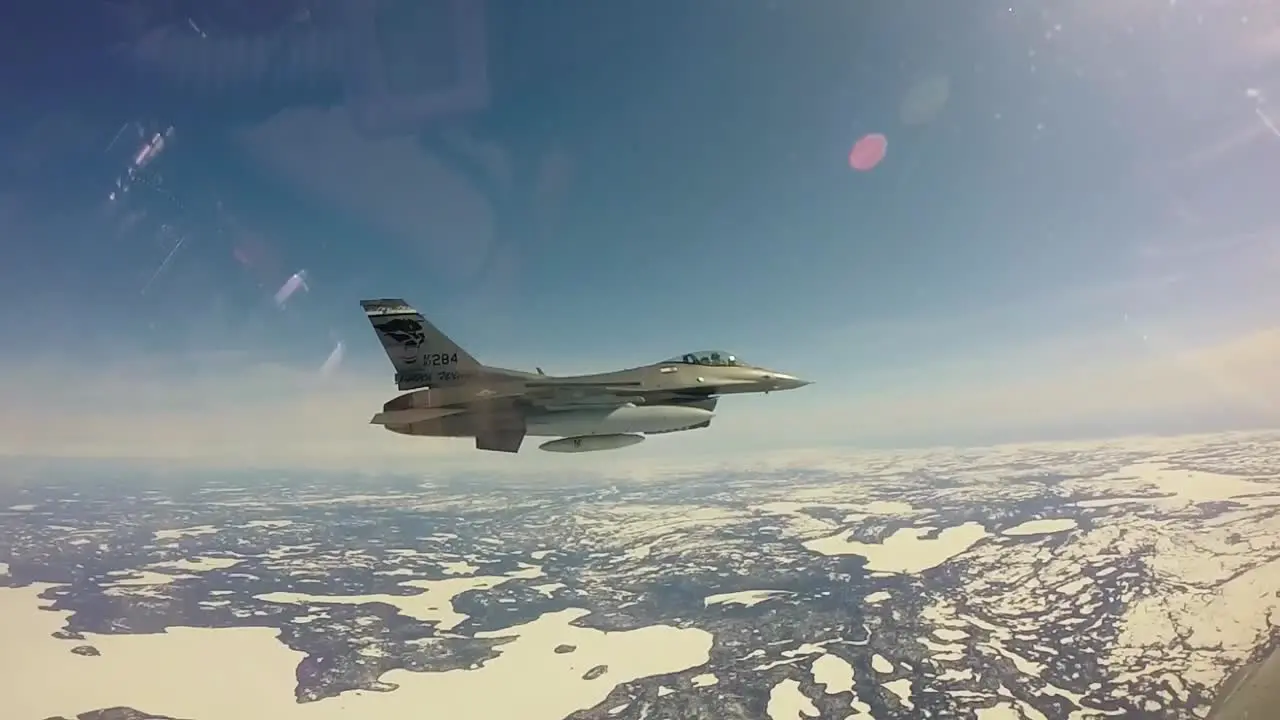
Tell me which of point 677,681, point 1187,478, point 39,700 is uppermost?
point 1187,478

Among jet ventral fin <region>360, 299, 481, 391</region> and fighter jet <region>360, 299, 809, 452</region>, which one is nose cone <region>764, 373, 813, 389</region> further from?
jet ventral fin <region>360, 299, 481, 391</region>

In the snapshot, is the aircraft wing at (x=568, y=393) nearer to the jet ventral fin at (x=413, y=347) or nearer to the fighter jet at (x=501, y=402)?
the fighter jet at (x=501, y=402)

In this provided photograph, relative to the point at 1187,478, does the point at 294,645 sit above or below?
below

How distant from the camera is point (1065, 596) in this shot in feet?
123

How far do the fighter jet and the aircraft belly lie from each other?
3 cm

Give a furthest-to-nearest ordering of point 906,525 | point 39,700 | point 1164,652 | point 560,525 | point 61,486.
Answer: point 61,486
point 560,525
point 906,525
point 1164,652
point 39,700

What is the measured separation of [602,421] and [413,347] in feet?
17.0

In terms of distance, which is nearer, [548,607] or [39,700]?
[39,700]

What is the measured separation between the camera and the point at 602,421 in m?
14.3

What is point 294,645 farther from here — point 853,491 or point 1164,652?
point 853,491

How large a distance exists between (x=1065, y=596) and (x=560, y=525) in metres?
50.6

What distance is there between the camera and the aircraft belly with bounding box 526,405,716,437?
46.8 ft

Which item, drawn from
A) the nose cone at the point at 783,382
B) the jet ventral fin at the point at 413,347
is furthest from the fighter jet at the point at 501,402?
the nose cone at the point at 783,382

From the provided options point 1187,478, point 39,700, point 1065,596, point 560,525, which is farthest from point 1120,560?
point 39,700
